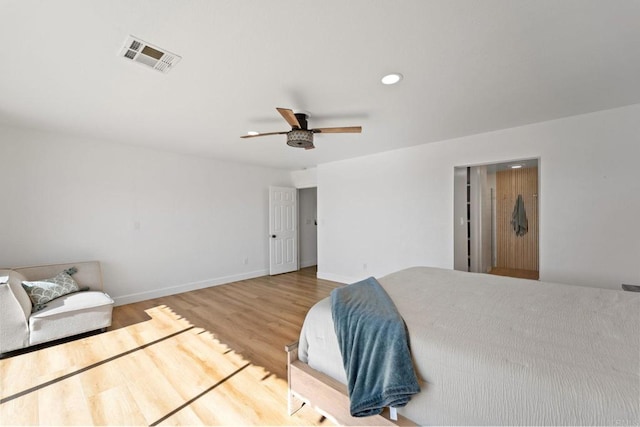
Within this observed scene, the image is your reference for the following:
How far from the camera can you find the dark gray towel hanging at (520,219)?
17.8 ft

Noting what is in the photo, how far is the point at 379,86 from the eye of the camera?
88.7 inches

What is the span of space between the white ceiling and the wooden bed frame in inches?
81.5

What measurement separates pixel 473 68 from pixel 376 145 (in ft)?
7.10

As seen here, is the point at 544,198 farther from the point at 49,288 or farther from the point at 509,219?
the point at 49,288

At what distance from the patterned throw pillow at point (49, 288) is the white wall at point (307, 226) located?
4416 mm

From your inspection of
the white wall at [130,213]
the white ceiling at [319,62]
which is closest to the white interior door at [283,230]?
the white wall at [130,213]

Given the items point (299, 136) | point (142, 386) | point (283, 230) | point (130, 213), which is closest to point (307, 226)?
point (283, 230)

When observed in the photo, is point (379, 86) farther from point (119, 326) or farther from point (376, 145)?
point (119, 326)

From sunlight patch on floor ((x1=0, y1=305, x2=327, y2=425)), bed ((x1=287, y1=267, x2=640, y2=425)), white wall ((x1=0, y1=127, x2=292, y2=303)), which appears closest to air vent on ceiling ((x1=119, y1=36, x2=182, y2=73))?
bed ((x1=287, y1=267, x2=640, y2=425))

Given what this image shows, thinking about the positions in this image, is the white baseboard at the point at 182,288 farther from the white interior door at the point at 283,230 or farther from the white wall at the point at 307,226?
the white wall at the point at 307,226

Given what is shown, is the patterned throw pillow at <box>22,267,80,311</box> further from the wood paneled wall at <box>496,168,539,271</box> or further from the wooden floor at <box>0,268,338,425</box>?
the wood paneled wall at <box>496,168,539,271</box>

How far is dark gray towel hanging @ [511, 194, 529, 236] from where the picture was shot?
5422 mm

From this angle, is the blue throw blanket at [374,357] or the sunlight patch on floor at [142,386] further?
the sunlight patch on floor at [142,386]

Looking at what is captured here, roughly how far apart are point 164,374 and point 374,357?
76.0 inches
